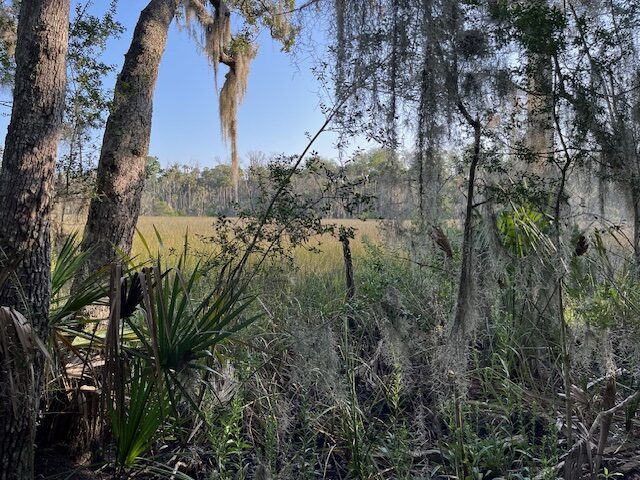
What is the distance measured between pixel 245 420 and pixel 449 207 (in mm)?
1652

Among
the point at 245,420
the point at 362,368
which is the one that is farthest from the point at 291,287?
the point at 245,420

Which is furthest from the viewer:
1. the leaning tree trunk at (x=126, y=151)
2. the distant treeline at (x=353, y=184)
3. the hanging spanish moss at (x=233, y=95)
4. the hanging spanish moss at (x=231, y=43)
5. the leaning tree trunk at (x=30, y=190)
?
the hanging spanish moss at (x=233, y=95)

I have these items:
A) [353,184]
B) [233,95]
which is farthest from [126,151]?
[233,95]

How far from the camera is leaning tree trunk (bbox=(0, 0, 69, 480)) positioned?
2.10 meters

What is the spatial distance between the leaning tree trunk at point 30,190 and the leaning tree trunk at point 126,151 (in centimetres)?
159

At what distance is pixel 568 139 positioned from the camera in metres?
2.70

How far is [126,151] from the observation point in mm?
3975

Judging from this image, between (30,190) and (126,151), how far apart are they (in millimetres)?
1865

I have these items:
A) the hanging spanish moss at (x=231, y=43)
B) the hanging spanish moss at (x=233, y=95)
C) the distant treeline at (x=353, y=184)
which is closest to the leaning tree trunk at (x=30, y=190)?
the distant treeline at (x=353, y=184)

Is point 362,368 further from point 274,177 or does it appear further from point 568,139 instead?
point 568,139

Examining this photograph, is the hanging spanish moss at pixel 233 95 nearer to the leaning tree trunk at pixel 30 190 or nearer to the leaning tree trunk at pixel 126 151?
the leaning tree trunk at pixel 126 151

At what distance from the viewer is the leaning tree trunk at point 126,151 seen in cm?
387

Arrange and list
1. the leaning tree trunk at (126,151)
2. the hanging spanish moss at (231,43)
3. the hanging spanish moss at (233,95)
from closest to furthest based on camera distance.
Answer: the leaning tree trunk at (126,151) → the hanging spanish moss at (231,43) → the hanging spanish moss at (233,95)

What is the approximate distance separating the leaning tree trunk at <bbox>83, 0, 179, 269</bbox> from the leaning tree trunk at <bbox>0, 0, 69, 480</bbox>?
159cm
